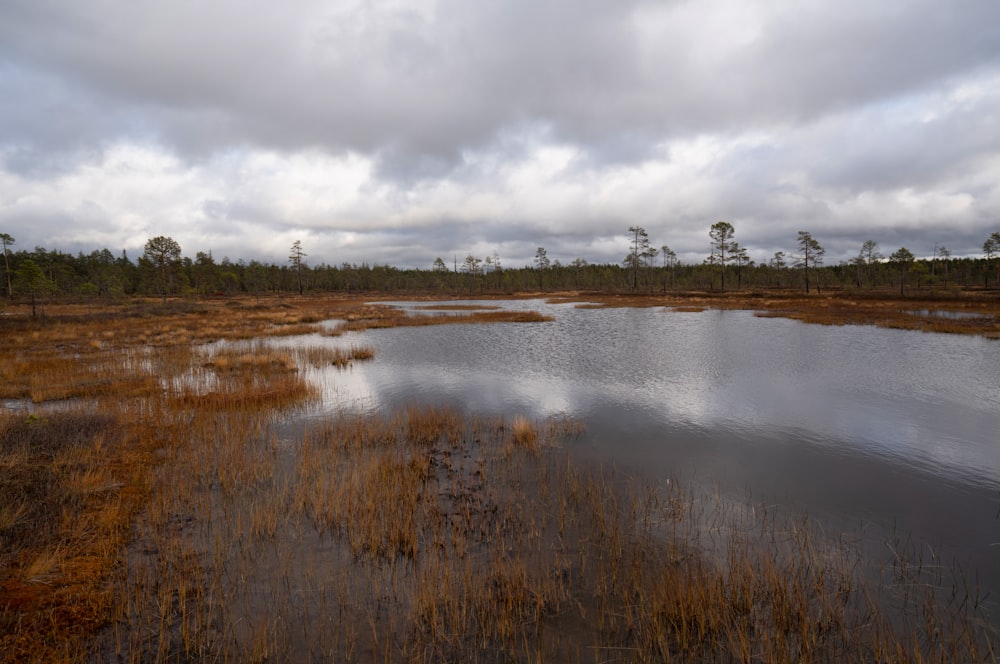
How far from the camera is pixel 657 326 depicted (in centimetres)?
4369

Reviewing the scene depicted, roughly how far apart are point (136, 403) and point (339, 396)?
7.25 m

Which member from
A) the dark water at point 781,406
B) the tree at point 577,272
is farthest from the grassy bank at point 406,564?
the tree at point 577,272

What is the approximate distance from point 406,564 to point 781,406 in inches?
634

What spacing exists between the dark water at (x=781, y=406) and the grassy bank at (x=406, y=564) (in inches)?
76.5

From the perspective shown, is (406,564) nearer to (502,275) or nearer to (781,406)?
(781,406)

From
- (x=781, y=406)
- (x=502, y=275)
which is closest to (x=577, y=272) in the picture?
(x=502, y=275)

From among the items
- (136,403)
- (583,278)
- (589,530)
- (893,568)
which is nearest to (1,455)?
(136,403)

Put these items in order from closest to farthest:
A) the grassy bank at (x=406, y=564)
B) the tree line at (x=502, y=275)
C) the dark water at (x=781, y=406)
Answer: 1. the grassy bank at (x=406, y=564)
2. the dark water at (x=781, y=406)
3. the tree line at (x=502, y=275)

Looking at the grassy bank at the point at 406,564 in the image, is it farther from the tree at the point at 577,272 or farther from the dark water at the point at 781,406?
the tree at the point at 577,272

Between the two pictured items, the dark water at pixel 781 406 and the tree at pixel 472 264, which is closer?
the dark water at pixel 781 406

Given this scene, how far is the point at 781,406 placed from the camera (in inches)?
667

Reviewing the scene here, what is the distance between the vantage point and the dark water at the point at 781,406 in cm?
956

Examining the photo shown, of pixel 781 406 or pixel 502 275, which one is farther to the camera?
pixel 502 275

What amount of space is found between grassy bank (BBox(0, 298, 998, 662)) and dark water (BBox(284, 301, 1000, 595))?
Result: 1.94m
